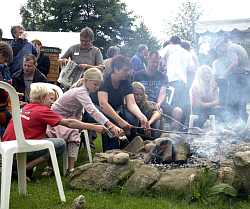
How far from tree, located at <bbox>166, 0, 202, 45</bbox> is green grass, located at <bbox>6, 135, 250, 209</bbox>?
27.6ft

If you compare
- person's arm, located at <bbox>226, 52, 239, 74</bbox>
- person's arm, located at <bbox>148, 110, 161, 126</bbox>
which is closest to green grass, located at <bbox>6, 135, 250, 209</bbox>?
person's arm, located at <bbox>148, 110, 161, 126</bbox>

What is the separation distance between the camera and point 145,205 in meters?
4.18

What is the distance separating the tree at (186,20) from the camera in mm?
14325

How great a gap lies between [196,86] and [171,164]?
99.2 inches

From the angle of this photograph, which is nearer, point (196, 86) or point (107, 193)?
point (107, 193)

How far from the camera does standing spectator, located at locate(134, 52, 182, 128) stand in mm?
7434

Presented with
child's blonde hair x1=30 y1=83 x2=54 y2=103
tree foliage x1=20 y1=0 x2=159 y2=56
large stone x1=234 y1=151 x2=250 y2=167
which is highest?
tree foliage x1=20 y1=0 x2=159 y2=56

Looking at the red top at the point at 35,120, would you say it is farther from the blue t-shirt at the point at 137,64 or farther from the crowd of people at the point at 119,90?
the blue t-shirt at the point at 137,64

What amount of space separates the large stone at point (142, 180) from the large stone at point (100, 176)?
0.12 meters

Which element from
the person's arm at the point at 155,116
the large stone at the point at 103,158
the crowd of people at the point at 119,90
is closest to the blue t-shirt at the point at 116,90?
the crowd of people at the point at 119,90

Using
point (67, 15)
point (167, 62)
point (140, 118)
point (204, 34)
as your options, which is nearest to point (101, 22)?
point (67, 15)

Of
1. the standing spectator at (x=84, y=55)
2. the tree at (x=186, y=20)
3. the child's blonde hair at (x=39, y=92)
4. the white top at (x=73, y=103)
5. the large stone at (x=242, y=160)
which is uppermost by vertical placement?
the tree at (x=186, y=20)

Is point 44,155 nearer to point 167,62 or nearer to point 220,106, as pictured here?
point 220,106

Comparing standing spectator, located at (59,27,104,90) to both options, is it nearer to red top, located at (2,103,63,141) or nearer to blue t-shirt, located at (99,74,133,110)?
blue t-shirt, located at (99,74,133,110)
